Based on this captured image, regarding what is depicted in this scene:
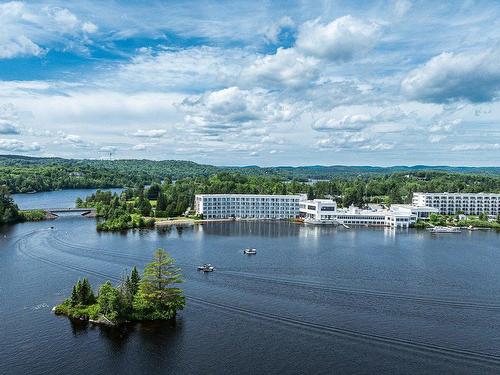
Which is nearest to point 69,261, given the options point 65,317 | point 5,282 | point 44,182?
point 5,282

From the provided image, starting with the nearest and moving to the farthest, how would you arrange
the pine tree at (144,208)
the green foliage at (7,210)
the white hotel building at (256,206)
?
the green foliage at (7,210) < the pine tree at (144,208) < the white hotel building at (256,206)

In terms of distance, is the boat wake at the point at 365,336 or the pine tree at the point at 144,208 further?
the pine tree at the point at 144,208

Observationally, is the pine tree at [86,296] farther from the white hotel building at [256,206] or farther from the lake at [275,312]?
the white hotel building at [256,206]

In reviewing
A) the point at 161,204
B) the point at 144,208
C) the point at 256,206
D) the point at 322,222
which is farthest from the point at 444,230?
the point at 144,208

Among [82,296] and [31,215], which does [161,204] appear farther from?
[82,296]


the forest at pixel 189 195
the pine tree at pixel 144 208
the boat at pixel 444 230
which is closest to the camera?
the boat at pixel 444 230

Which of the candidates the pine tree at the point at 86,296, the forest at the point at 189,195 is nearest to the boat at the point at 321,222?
the forest at the point at 189,195

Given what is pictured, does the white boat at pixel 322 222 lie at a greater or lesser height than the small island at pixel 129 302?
greater
